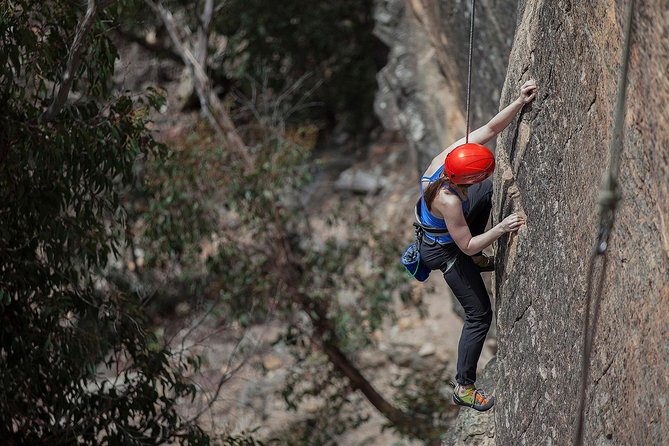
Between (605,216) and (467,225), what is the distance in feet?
5.78

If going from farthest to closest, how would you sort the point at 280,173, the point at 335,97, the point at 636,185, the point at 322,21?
the point at 335,97, the point at 322,21, the point at 280,173, the point at 636,185

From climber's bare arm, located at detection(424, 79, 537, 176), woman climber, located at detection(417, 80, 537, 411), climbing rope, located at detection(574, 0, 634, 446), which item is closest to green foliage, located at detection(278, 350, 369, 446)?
woman climber, located at detection(417, 80, 537, 411)

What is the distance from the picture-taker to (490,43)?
407 inches

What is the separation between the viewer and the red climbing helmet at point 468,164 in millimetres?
5746

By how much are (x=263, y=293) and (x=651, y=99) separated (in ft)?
28.9

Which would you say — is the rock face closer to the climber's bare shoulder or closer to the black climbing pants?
the black climbing pants

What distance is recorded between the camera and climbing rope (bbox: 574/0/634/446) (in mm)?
4379

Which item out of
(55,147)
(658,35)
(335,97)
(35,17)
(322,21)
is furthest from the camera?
(335,97)

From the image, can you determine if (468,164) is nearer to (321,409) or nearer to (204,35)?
(321,409)

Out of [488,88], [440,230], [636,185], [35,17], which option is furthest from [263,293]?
[636,185]

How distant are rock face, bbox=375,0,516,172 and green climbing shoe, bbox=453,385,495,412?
13.8 feet

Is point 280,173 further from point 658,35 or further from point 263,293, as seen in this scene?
point 658,35

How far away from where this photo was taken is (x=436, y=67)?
1335cm

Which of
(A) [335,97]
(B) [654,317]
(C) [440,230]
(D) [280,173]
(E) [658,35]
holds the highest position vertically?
(A) [335,97]
